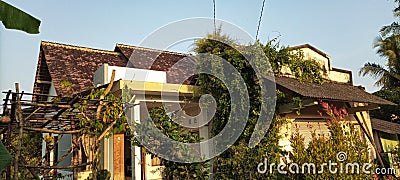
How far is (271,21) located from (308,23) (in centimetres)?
117

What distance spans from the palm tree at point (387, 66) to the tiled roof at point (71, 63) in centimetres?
1736

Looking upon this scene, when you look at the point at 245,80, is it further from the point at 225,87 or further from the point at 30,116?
the point at 30,116

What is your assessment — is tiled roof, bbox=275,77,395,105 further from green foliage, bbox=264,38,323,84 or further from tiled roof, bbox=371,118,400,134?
tiled roof, bbox=371,118,400,134

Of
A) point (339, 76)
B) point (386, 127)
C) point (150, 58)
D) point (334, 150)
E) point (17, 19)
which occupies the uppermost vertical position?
point (150, 58)

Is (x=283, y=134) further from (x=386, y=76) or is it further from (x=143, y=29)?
(x=386, y=76)

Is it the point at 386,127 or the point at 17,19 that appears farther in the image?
the point at 386,127

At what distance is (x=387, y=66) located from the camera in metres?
25.0

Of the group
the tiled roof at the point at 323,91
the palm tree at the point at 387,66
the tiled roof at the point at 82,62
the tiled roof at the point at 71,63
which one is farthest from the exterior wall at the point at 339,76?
Result: the palm tree at the point at 387,66

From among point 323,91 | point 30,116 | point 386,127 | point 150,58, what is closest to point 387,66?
point 386,127

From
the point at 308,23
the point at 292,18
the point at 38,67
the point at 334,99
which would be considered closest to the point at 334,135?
the point at 334,99

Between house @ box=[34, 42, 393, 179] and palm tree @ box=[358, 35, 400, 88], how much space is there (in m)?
12.0

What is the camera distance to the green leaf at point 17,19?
11.9 feet

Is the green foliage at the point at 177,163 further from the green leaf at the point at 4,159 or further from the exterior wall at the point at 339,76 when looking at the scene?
the exterior wall at the point at 339,76

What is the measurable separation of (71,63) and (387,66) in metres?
20.5
